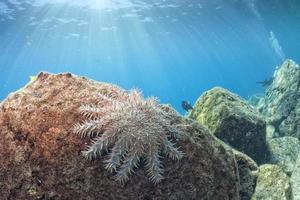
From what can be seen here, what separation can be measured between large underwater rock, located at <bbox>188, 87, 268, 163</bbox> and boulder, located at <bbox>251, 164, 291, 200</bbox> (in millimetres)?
2063

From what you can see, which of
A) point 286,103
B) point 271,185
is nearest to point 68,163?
point 271,185

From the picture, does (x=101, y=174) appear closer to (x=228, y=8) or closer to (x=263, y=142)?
(x=263, y=142)

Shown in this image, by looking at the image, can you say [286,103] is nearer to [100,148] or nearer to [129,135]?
[129,135]

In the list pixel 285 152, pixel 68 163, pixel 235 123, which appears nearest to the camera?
pixel 68 163

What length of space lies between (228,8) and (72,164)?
3760 cm

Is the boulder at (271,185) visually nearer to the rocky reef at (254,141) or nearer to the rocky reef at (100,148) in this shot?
the rocky reef at (254,141)

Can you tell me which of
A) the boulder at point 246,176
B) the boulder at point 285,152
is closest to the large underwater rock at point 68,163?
the boulder at point 246,176

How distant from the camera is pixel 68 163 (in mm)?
4004

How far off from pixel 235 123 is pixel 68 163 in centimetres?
524

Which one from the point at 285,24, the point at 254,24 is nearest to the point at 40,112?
the point at 254,24

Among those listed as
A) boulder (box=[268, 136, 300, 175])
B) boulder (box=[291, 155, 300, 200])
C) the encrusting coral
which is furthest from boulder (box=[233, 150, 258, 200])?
boulder (box=[268, 136, 300, 175])

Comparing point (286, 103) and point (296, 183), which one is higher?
point (296, 183)

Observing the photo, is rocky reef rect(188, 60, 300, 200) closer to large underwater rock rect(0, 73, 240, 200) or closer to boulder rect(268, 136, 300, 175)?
boulder rect(268, 136, 300, 175)

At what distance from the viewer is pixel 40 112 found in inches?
176
